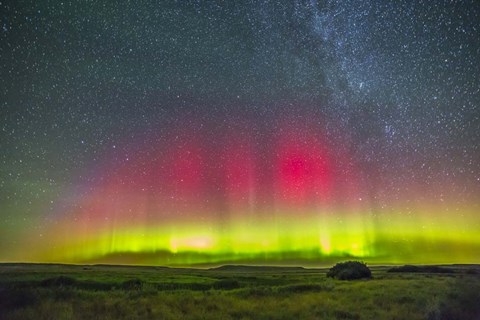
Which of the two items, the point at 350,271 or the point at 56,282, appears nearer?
the point at 56,282

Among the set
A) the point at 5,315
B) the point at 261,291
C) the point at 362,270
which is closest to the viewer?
the point at 5,315

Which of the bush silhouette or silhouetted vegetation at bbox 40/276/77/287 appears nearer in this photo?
silhouetted vegetation at bbox 40/276/77/287

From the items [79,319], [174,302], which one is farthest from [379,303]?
[79,319]

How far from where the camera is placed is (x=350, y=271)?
44031 mm

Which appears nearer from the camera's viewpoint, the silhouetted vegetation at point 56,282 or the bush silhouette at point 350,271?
the silhouetted vegetation at point 56,282

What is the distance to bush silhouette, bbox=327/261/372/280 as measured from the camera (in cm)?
4344

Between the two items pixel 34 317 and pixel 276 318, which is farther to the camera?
pixel 276 318

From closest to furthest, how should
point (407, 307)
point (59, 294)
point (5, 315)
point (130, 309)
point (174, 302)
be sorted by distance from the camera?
point (5, 315), point (130, 309), point (407, 307), point (174, 302), point (59, 294)

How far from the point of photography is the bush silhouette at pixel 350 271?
43438 mm

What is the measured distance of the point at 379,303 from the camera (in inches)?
822

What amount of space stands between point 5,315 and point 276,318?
37.8ft

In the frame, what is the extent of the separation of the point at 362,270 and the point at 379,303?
85.4ft

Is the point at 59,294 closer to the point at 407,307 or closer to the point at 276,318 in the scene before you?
the point at 276,318

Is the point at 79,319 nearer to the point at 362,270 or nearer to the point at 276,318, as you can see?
the point at 276,318
